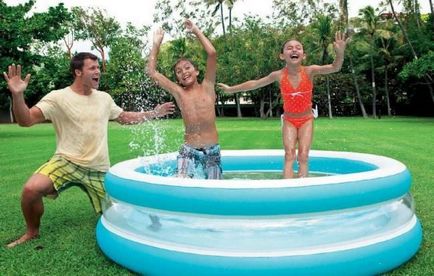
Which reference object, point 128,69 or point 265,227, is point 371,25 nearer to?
point 128,69

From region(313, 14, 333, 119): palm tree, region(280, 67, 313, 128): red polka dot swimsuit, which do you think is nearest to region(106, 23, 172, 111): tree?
region(313, 14, 333, 119): palm tree

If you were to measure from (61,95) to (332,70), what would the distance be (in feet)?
8.09

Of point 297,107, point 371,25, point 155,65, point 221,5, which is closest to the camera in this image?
point 155,65

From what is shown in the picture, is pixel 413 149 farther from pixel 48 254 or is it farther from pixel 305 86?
pixel 48 254

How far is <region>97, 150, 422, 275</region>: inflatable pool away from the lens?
323cm

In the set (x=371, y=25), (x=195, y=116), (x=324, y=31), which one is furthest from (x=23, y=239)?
(x=371, y=25)

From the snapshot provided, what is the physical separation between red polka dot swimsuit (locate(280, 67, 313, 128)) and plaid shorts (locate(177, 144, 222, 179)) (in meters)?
0.87

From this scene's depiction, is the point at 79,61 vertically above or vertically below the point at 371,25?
below

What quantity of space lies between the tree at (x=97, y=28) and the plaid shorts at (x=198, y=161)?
130 feet

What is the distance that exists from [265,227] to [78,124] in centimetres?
197

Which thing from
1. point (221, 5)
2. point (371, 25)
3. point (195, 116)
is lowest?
point (195, 116)

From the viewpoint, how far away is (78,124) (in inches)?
174

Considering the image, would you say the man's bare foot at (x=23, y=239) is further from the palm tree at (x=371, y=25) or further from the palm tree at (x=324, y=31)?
the palm tree at (x=371, y=25)

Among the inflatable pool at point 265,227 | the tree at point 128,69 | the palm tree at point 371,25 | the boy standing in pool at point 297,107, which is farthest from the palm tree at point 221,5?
the inflatable pool at point 265,227
